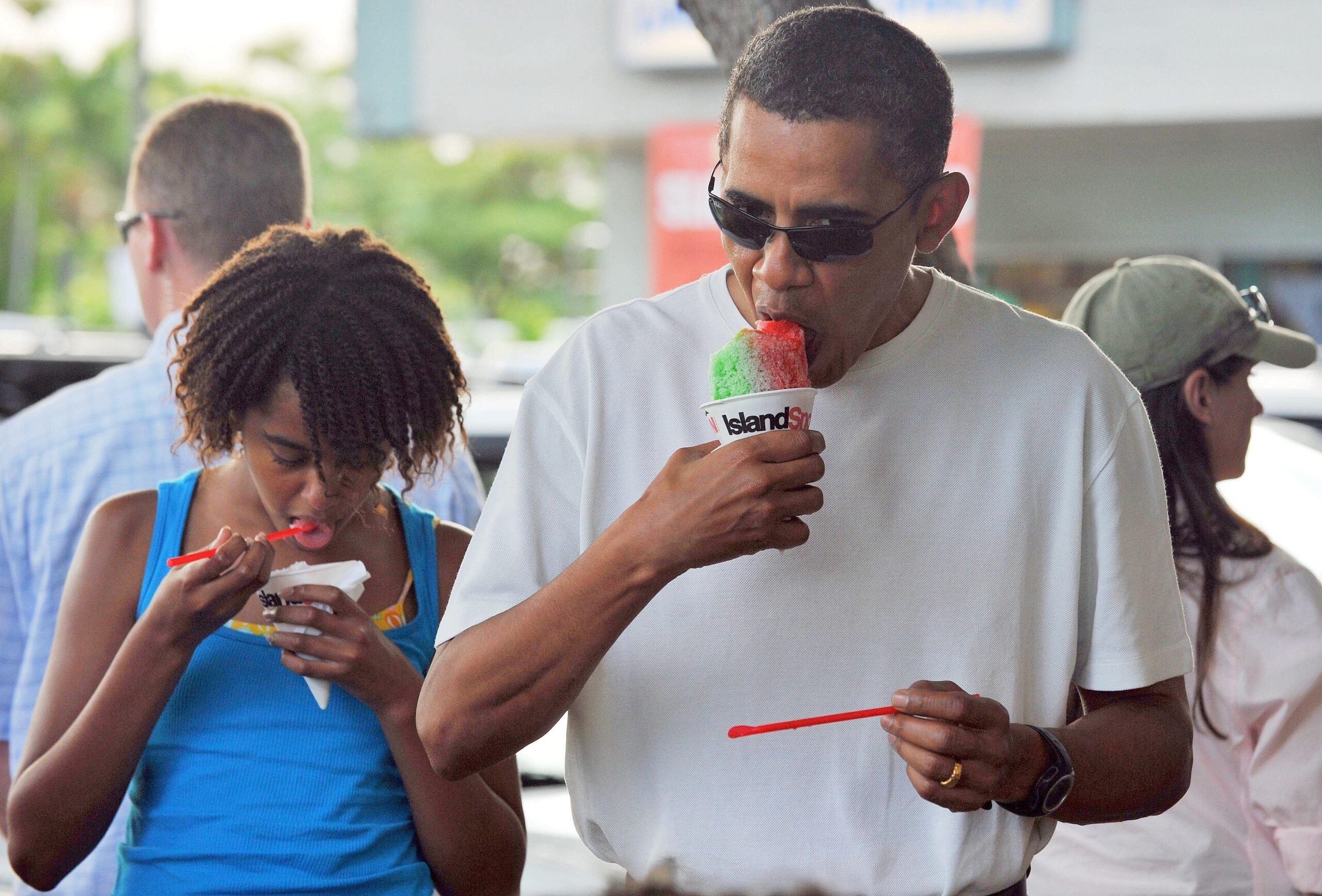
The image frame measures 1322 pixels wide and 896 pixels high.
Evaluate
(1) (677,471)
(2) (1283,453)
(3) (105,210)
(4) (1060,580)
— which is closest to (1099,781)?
(4) (1060,580)

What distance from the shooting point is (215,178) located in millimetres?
3338

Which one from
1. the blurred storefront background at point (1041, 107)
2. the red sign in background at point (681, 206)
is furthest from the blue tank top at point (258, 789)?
the blurred storefront background at point (1041, 107)

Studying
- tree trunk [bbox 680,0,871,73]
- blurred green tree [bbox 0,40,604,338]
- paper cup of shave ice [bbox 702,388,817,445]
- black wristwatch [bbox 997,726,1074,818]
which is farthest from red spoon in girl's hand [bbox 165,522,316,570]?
blurred green tree [bbox 0,40,604,338]

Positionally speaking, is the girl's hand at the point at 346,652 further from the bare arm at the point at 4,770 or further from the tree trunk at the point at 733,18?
the tree trunk at the point at 733,18

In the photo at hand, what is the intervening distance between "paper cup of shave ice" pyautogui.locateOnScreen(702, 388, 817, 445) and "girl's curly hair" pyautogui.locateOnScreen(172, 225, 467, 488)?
904 mm

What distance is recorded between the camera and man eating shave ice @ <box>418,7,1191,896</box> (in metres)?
1.97

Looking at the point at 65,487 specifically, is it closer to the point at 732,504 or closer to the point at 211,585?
the point at 211,585

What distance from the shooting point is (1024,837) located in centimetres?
214

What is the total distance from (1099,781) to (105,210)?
120ft

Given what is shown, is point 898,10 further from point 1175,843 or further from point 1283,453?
point 1175,843

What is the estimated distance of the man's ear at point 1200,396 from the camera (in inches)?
122

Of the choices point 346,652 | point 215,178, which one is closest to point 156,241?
point 215,178

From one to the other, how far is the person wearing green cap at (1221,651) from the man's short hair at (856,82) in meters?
1.26

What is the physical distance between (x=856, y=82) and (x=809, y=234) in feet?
0.74
